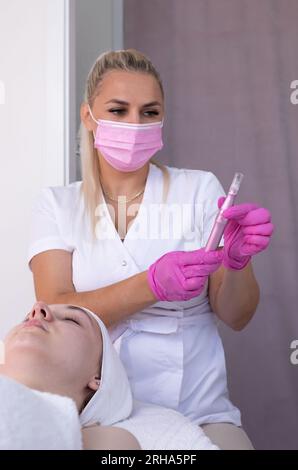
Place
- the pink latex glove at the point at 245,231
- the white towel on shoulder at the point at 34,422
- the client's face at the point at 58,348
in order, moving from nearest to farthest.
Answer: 1. the white towel on shoulder at the point at 34,422
2. the client's face at the point at 58,348
3. the pink latex glove at the point at 245,231

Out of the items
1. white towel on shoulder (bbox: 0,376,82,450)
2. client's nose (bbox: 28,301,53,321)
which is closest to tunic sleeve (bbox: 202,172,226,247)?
client's nose (bbox: 28,301,53,321)

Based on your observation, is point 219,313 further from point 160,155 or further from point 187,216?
point 160,155

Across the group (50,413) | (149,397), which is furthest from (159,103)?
(50,413)

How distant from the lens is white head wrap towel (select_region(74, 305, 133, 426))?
119cm

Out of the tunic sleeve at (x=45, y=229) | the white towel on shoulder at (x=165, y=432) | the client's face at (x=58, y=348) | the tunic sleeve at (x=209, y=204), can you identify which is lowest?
the white towel on shoulder at (x=165, y=432)

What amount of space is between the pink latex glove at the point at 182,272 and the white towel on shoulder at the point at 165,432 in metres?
0.25

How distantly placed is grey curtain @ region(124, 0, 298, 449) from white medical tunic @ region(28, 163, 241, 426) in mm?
777

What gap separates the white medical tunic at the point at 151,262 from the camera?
1.46 m

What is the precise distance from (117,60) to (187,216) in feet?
1.49

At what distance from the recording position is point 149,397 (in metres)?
1.45

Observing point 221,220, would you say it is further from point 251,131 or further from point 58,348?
point 251,131

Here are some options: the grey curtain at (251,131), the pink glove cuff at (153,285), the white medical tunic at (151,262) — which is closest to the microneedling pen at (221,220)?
the pink glove cuff at (153,285)

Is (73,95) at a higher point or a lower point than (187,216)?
higher

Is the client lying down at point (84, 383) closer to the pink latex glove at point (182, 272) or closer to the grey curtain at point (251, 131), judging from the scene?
the pink latex glove at point (182, 272)
